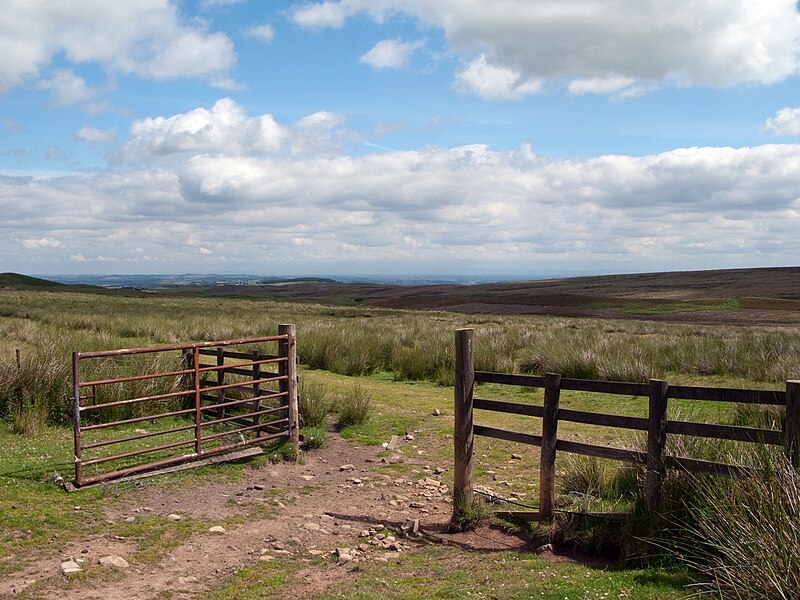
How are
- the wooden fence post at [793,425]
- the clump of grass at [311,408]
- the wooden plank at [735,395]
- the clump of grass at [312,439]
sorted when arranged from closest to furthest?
the wooden fence post at [793,425], the wooden plank at [735,395], the clump of grass at [312,439], the clump of grass at [311,408]

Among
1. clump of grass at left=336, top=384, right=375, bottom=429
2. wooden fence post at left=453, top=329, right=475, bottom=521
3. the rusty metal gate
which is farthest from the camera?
clump of grass at left=336, top=384, right=375, bottom=429

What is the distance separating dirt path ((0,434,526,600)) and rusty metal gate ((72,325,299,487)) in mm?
677

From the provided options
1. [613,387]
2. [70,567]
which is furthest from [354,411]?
[70,567]

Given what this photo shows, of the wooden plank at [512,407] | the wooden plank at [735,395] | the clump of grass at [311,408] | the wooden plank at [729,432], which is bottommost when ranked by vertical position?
the clump of grass at [311,408]

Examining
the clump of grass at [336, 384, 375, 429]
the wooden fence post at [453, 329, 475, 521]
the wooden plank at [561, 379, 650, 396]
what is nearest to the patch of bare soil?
the wooden fence post at [453, 329, 475, 521]

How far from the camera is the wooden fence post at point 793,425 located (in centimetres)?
529

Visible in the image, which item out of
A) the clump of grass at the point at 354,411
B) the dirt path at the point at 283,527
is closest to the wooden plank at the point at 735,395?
the dirt path at the point at 283,527

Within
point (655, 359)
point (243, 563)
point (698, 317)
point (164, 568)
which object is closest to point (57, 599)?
point (164, 568)

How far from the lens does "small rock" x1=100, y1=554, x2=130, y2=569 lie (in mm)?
5859

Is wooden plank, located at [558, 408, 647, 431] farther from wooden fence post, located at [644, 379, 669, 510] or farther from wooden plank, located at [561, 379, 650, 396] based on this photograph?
wooden plank, located at [561, 379, 650, 396]

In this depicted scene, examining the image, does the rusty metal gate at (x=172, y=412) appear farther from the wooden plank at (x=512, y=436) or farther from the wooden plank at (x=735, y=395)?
the wooden plank at (x=735, y=395)

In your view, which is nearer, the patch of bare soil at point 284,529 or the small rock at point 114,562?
the patch of bare soil at point 284,529

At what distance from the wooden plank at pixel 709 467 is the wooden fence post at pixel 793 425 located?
0.36m

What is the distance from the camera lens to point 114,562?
232 inches
